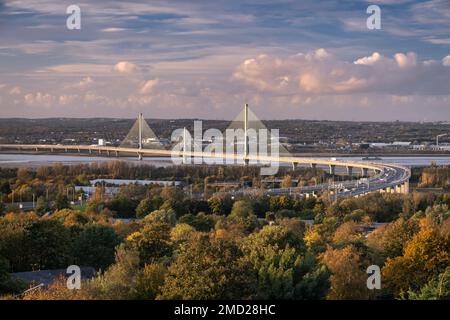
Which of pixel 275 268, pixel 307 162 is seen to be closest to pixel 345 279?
pixel 275 268

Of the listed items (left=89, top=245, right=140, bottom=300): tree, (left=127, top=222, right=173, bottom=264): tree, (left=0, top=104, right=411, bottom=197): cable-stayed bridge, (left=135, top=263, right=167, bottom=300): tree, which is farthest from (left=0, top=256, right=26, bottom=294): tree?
(left=0, top=104, right=411, bottom=197): cable-stayed bridge

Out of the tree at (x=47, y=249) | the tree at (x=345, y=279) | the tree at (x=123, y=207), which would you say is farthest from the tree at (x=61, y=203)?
the tree at (x=345, y=279)

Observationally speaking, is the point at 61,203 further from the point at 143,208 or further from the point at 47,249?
the point at 47,249
